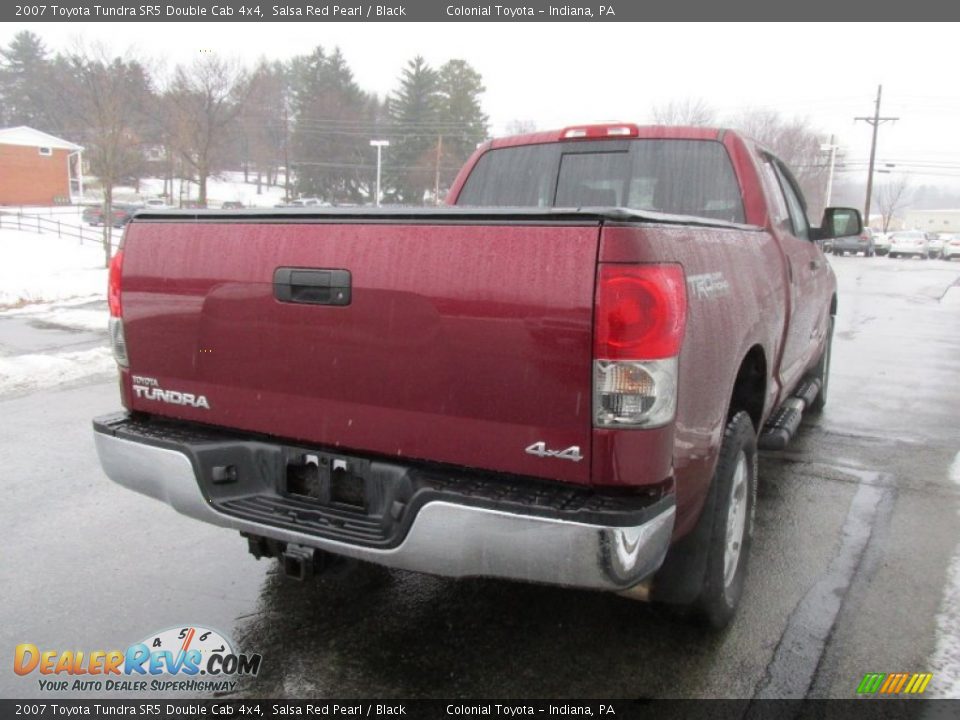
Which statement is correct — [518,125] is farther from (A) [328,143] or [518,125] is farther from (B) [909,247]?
(B) [909,247]

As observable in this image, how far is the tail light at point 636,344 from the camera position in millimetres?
2145

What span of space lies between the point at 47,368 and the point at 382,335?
7.12 metres

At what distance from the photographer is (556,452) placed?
2.26 meters

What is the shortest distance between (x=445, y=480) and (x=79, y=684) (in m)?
1.63

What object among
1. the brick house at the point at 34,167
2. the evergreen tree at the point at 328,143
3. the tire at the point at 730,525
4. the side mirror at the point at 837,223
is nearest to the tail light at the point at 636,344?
the tire at the point at 730,525

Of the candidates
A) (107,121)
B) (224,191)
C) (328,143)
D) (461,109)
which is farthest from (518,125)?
(107,121)

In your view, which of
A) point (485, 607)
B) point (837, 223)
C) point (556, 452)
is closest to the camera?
point (556, 452)

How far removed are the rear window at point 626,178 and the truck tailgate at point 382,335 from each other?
6.68 ft

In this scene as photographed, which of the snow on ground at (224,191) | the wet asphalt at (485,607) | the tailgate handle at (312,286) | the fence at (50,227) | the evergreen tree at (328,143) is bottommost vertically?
the wet asphalt at (485,607)

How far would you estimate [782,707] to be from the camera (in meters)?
2.66

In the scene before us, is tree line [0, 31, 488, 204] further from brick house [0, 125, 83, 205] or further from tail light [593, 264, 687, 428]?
tail light [593, 264, 687, 428]

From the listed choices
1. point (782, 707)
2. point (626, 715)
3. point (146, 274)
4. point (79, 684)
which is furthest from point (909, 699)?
point (146, 274)

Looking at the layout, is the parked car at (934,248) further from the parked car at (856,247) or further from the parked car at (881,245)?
the parked car at (856,247)

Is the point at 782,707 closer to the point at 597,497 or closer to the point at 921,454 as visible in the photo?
the point at 597,497
